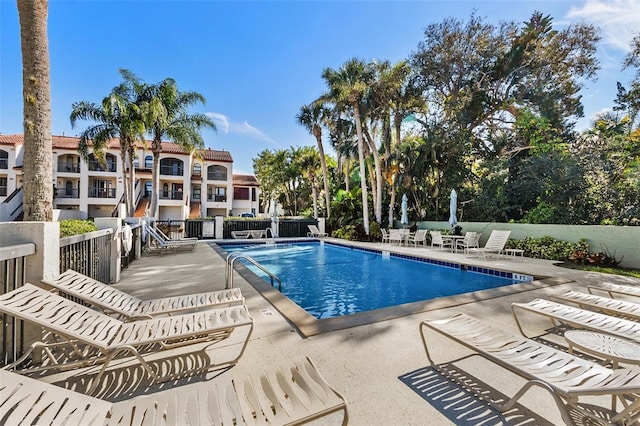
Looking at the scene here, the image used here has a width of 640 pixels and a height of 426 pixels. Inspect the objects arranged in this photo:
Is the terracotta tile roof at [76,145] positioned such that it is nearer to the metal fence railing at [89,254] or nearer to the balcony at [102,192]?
the balcony at [102,192]

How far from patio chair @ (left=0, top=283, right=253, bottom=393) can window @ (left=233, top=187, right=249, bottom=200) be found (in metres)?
33.6

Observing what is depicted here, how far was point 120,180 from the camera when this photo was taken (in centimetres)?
2739

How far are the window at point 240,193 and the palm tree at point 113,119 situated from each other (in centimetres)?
1972

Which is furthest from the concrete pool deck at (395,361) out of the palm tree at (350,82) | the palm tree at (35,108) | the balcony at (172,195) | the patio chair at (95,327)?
the balcony at (172,195)

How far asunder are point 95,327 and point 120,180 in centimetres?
3028

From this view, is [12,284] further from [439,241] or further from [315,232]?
[315,232]

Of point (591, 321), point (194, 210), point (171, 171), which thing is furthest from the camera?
point (194, 210)

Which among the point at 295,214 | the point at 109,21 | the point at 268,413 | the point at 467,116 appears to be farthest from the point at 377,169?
the point at 295,214

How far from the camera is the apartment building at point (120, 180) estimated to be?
25.8m

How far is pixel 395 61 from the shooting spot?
1703 centimetres

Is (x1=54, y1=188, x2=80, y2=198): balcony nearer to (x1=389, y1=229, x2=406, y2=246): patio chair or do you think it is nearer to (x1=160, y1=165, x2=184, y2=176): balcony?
(x1=160, y1=165, x2=184, y2=176): balcony

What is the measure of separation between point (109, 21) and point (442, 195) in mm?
17818

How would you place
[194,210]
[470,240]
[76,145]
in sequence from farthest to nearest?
1. [194,210]
2. [76,145]
3. [470,240]

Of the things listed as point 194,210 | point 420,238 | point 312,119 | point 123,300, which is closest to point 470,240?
point 420,238
